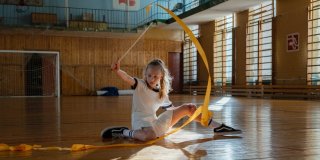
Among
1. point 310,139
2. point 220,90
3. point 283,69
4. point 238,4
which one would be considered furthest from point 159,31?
point 310,139

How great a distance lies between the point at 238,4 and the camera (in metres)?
16.2

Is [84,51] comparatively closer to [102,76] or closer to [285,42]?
[102,76]

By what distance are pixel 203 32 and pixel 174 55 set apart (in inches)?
114

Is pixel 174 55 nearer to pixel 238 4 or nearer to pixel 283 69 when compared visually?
pixel 238 4

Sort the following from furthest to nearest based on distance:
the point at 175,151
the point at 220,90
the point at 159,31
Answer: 1. the point at 159,31
2. the point at 220,90
3. the point at 175,151

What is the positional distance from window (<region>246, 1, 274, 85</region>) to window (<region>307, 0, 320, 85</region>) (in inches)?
84.6

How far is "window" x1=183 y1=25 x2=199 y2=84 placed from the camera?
22539 millimetres

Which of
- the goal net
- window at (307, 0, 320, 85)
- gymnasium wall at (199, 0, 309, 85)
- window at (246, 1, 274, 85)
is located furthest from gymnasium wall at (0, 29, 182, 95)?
window at (307, 0, 320, 85)

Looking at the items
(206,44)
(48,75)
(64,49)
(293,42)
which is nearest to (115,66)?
(293,42)

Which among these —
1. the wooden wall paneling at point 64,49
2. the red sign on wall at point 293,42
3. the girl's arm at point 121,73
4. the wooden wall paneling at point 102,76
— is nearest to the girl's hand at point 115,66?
the girl's arm at point 121,73

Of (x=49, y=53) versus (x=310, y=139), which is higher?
(x=49, y=53)

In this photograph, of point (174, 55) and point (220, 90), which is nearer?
point (220, 90)

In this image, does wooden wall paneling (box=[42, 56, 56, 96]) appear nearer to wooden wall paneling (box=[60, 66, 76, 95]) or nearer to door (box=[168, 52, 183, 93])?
wooden wall paneling (box=[60, 66, 76, 95])

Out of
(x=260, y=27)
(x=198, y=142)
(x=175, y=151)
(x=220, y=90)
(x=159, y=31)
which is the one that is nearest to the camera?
(x=175, y=151)
